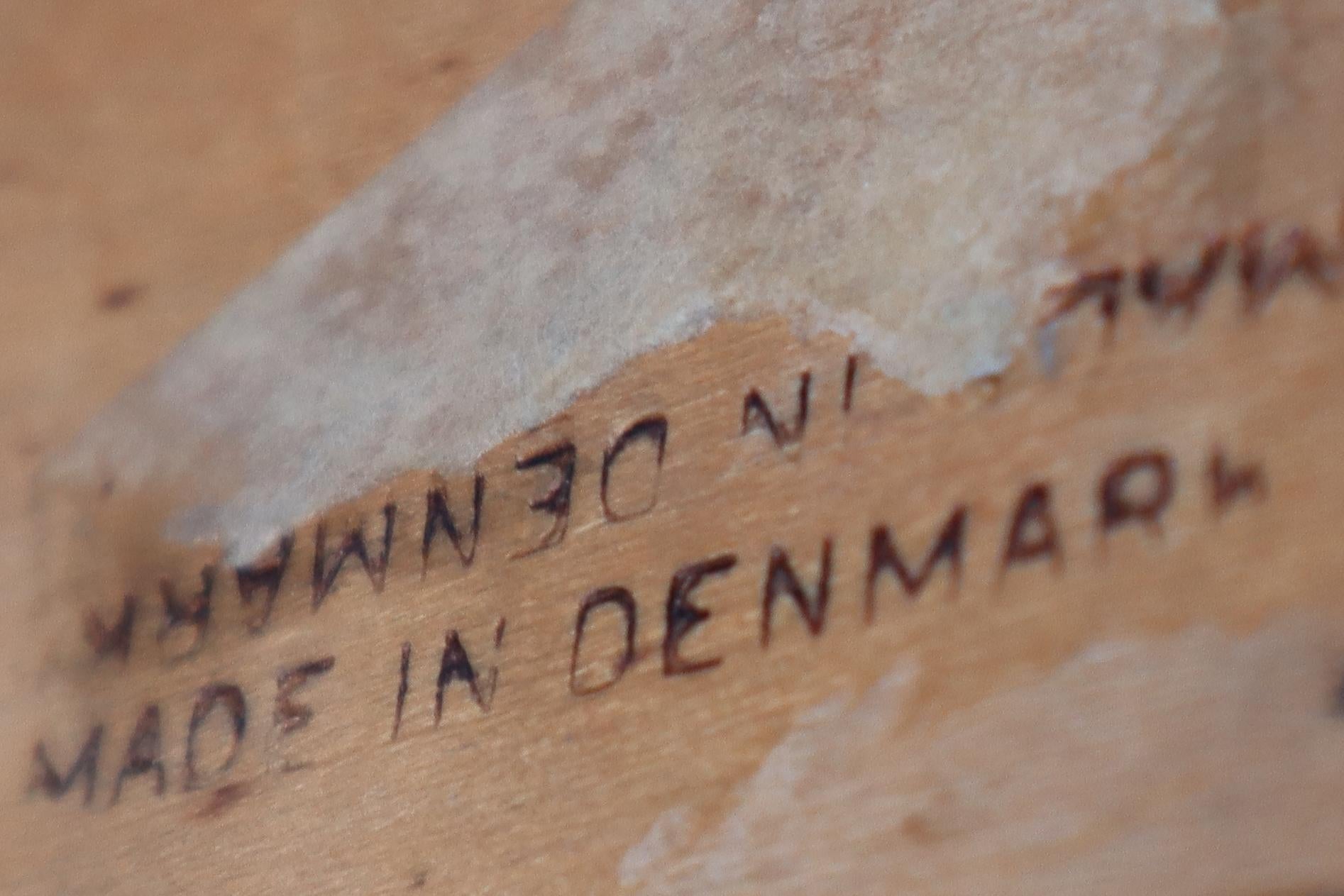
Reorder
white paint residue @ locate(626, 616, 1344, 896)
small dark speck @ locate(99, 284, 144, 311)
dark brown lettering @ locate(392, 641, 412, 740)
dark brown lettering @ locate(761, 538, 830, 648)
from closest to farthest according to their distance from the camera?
1. white paint residue @ locate(626, 616, 1344, 896)
2. dark brown lettering @ locate(761, 538, 830, 648)
3. dark brown lettering @ locate(392, 641, 412, 740)
4. small dark speck @ locate(99, 284, 144, 311)

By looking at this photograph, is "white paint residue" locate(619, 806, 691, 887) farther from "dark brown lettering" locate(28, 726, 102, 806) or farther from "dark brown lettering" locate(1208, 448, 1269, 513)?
"dark brown lettering" locate(28, 726, 102, 806)

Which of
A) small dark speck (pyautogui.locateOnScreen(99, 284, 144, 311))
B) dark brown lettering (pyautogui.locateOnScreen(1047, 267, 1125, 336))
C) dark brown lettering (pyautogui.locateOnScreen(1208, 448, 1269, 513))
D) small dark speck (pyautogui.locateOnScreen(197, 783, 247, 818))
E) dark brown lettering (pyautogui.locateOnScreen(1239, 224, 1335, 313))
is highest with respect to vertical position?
small dark speck (pyautogui.locateOnScreen(99, 284, 144, 311))

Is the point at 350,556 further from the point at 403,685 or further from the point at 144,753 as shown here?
the point at 144,753

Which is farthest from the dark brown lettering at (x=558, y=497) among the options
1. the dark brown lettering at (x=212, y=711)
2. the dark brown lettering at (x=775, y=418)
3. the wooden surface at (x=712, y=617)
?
the dark brown lettering at (x=212, y=711)

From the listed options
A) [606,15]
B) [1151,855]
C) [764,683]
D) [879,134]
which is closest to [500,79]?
[606,15]

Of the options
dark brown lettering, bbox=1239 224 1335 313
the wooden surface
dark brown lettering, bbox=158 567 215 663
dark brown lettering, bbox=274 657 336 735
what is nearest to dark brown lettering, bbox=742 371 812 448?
the wooden surface

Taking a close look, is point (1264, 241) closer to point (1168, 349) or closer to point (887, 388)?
point (1168, 349)

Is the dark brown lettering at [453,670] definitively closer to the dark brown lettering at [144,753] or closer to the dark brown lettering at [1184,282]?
the dark brown lettering at [144,753]

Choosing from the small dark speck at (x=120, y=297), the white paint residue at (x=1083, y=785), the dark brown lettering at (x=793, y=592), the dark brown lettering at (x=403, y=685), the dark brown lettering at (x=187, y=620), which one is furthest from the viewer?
the small dark speck at (x=120, y=297)
